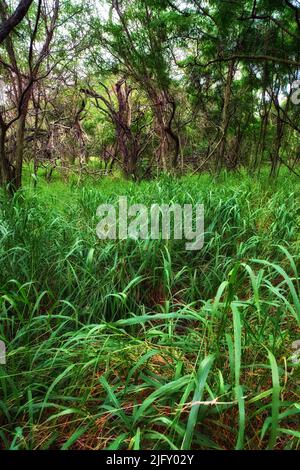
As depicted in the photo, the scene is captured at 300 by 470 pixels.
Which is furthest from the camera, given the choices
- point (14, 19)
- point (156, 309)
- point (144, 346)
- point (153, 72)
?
point (153, 72)

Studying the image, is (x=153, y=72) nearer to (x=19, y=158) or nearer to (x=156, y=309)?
(x=19, y=158)

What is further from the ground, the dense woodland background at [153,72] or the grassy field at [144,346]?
the dense woodland background at [153,72]

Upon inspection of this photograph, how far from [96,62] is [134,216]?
17.0 ft

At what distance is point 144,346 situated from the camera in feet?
4.31

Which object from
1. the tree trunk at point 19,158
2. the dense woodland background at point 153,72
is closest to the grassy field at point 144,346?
the tree trunk at point 19,158

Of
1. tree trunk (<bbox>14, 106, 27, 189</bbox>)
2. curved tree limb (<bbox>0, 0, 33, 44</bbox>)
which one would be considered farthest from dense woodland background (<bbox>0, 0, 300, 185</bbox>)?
curved tree limb (<bbox>0, 0, 33, 44</bbox>)

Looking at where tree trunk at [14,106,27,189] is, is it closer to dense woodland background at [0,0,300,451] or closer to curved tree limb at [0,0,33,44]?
dense woodland background at [0,0,300,451]

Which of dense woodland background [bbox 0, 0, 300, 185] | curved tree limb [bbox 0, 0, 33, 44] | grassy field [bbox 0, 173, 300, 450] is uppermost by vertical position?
dense woodland background [bbox 0, 0, 300, 185]

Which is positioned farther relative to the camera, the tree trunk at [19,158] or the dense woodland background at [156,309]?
the tree trunk at [19,158]

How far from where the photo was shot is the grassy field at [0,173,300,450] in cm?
102

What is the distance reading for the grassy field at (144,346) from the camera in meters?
1.02

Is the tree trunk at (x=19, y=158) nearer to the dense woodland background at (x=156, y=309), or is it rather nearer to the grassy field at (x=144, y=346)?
the dense woodland background at (x=156, y=309)

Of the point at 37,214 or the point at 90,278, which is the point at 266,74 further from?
the point at 90,278

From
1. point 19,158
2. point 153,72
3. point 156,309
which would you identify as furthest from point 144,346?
point 153,72
